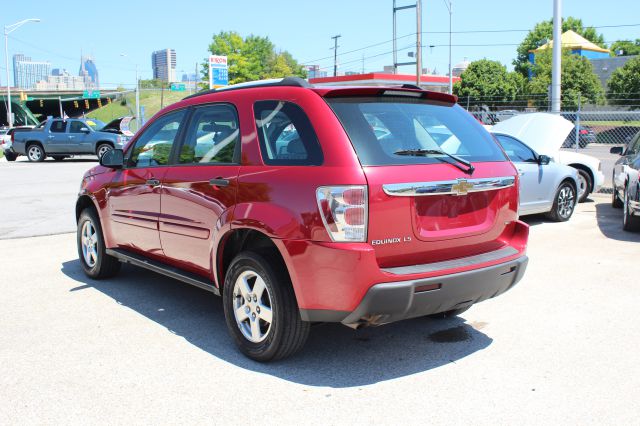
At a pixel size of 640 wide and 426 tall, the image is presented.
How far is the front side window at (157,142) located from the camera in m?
5.25

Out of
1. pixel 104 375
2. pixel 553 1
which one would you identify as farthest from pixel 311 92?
pixel 553 1

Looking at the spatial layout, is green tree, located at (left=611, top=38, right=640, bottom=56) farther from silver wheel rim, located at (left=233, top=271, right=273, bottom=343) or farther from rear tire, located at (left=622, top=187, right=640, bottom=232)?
silver wheel rim, located at (left=233, top=271, right=273, bottom=343)

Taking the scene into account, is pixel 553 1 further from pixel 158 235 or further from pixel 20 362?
pixel 20 362

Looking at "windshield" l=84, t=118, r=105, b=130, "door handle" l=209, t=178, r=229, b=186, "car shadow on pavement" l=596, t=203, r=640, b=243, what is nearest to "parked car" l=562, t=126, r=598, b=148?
"car shadow on pavement" l=596, t=203, r=640, b=243

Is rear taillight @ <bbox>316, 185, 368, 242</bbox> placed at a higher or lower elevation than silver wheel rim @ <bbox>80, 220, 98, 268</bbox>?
higher

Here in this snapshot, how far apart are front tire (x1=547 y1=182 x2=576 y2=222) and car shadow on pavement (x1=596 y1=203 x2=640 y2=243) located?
0.52m

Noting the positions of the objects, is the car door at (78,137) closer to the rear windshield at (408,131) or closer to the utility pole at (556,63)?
the utility pole at (556,63)

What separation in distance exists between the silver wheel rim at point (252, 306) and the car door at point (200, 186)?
0.41m

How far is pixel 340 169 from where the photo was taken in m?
3.63

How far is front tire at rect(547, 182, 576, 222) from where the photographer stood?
10.1 m

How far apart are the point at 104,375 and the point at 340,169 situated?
2.02 m

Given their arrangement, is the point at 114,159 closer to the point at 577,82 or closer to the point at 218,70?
the point at 218,70

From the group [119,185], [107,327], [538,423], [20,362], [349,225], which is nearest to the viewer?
[538,423]

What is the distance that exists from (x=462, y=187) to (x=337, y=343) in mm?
1508
